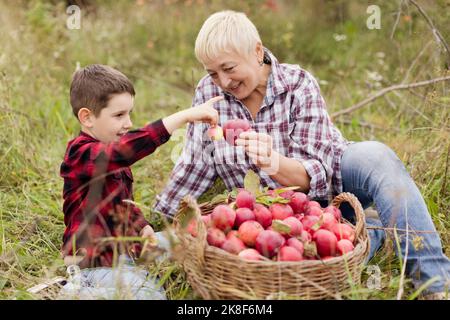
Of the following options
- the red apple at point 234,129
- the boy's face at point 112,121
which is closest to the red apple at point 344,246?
the red apple at point 234,129

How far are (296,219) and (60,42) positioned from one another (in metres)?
3.62

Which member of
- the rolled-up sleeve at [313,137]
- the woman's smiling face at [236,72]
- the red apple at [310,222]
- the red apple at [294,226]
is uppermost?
the woman's smiling face at [236,72]

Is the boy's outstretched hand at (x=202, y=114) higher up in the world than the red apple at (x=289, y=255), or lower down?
higher up

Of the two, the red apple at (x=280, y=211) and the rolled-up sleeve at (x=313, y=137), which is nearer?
the red apple at (x=280, y=211)

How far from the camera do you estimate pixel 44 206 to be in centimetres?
303

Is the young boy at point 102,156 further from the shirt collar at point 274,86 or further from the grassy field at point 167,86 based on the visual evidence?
the shirt collar at point 274,86

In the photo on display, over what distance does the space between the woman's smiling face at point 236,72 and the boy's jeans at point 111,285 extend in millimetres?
892

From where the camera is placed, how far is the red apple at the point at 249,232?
1.95 metres

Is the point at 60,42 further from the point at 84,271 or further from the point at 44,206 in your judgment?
the point at 84,271

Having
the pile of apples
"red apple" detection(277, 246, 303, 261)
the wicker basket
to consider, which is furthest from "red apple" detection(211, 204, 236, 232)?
"red apple" detection(277, 246, 303, 261)

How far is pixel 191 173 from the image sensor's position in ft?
9.09

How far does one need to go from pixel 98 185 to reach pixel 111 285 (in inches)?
15.6

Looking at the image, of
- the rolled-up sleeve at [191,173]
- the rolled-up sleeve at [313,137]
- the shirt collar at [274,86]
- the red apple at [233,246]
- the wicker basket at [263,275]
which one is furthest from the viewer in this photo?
the rolled-up sleeve at [191,173]

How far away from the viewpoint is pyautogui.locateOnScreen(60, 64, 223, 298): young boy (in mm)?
2119
